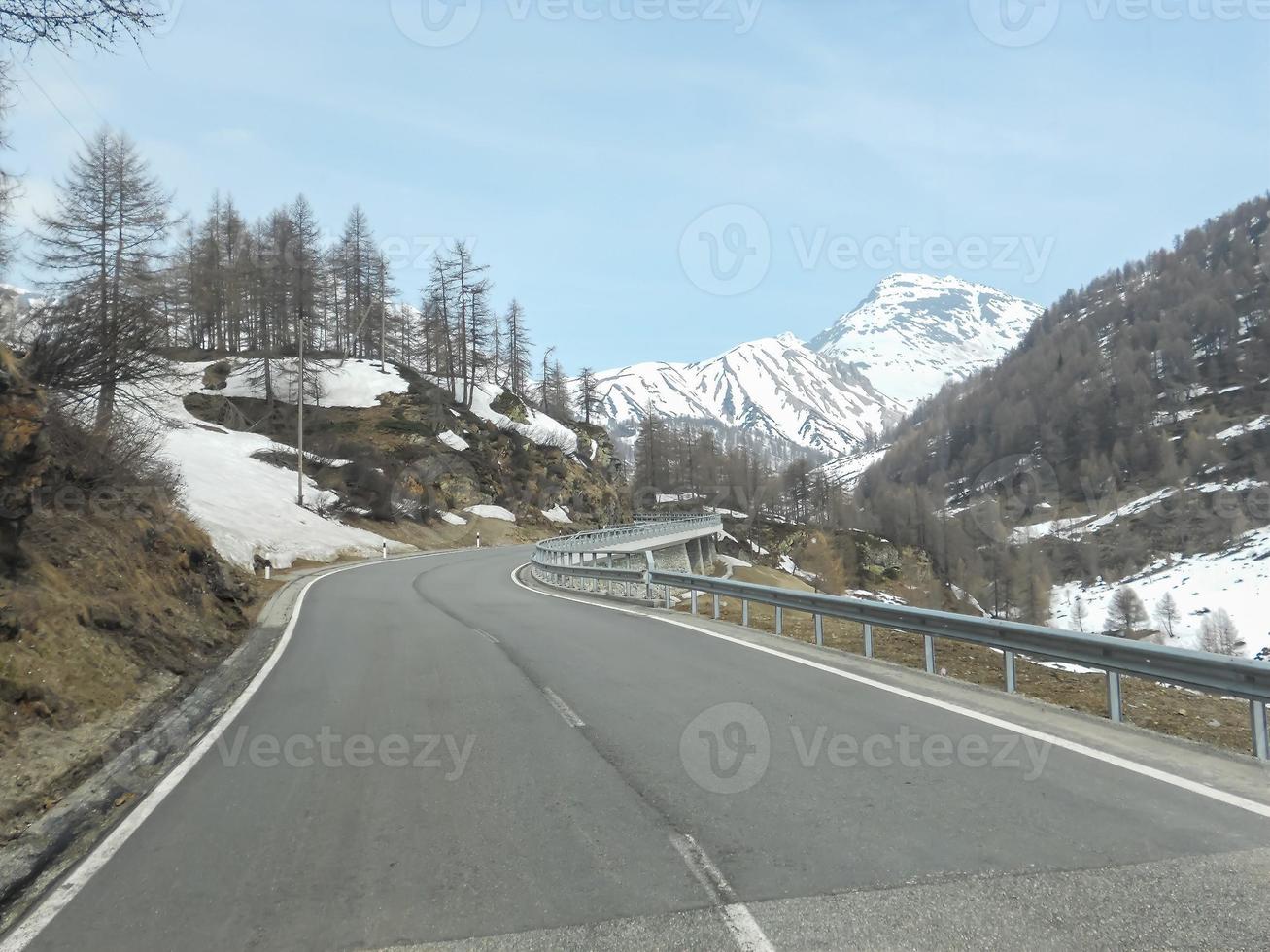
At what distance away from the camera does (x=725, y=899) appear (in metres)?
3.56

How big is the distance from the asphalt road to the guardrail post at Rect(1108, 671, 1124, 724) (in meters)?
1.47

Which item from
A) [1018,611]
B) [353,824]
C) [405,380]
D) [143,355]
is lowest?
[1018,611]

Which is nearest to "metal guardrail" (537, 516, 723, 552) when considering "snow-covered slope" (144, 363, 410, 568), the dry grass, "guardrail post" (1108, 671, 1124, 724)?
"snow-covered slope" (144, 363, 410, 568)

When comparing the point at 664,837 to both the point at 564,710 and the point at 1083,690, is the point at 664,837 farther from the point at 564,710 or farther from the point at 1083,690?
the point at 1083,690

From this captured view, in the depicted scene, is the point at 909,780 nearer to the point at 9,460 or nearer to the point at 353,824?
the point at 353,824

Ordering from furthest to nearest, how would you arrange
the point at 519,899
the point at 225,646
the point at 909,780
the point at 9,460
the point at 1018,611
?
the point at 1018,611
the point at 225,646
the point at 9,460
the point at 909,780
the point at 519,899

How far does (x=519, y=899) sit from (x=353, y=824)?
156 centimetres

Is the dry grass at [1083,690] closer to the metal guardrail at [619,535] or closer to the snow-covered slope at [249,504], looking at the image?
the metal guardrail at [619,535]

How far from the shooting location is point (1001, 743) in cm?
609

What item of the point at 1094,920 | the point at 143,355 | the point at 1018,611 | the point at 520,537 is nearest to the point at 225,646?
the point at 143,355

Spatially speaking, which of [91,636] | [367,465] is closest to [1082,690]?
[91,636]

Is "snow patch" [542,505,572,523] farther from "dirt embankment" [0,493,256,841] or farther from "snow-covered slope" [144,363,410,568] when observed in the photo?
"dirt embankment" [0,493,256,841]

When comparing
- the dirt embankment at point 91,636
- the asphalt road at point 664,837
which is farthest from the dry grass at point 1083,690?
the dirt embankment at point 91,636

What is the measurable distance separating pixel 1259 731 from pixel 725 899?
479cm
